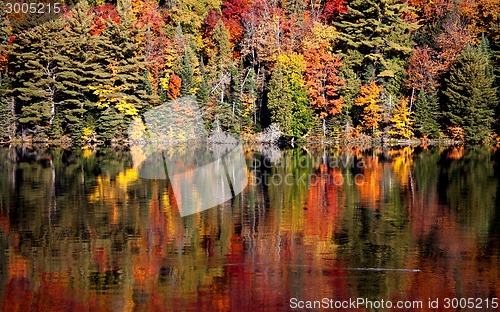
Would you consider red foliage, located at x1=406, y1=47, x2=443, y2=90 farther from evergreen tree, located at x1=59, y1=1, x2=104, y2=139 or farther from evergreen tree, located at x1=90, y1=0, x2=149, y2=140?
evergreen tree, located at x1=59, y1=1, x2=104, y2=139

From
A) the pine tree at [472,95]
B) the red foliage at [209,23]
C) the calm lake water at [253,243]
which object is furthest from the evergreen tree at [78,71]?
the pine tree at [472,95]

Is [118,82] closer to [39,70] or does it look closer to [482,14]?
[39,70]

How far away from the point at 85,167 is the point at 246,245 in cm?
1819

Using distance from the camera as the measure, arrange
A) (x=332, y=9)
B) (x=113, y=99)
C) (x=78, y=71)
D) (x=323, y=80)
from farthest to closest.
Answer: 1. (x=332, y=9)
2. (x=323, y=80)
3. (x=78, y=71)
4. (x=113, y=99)

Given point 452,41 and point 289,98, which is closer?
point 289,98

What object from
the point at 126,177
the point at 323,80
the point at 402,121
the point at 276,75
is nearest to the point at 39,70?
the point at 276,75

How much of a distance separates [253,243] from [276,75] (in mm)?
33328

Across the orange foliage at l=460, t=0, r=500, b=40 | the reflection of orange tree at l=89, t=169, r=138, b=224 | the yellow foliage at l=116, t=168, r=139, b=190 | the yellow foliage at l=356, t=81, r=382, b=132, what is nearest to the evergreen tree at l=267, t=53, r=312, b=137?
the yellow foliage at l=356, t=81, r=382, b=132

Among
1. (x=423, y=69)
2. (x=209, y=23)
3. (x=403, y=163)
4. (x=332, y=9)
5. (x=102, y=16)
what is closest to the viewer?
(x=403, y=163)

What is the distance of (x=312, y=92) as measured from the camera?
50344 mm

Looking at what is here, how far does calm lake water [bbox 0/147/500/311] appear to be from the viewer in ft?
43.6

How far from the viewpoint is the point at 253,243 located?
1708 centimetres

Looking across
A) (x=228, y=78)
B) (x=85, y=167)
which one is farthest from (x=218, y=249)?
(x=228, y=78)

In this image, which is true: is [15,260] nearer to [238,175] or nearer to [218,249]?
[218,249]
